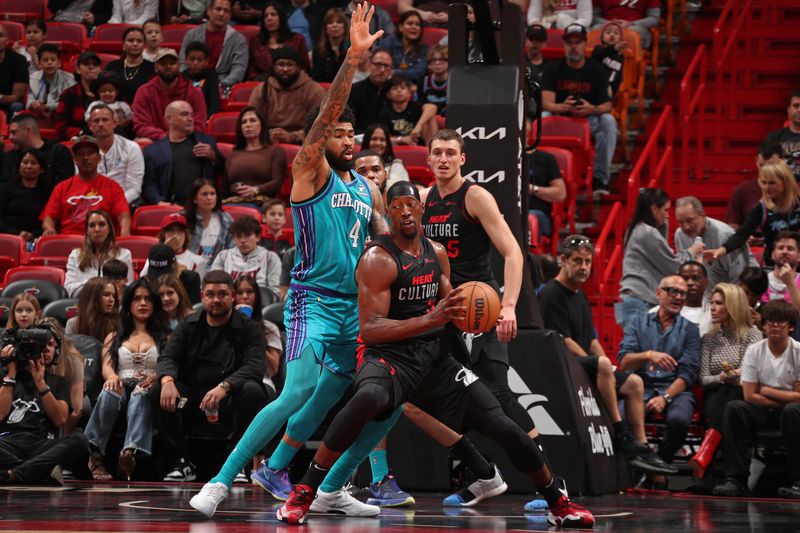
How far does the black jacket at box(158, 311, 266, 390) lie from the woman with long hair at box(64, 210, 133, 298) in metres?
2.05

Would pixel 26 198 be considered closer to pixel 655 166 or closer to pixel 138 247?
pixel 138 247

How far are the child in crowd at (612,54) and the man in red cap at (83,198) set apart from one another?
562 cm

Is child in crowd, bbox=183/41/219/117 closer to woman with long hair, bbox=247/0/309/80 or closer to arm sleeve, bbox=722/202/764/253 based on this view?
woman with long hair, bbox=247/0/309/80

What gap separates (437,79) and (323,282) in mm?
7864

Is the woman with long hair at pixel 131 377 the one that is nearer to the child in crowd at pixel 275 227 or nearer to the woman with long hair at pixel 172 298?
the woman with long hair at pixel 172 298

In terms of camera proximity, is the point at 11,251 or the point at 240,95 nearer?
the point at 11,251

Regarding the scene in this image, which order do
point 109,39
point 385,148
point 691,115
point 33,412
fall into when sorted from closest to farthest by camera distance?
point 33,412, point 385,148, point 691,115, point 109,39

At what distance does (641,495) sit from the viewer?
1001cm

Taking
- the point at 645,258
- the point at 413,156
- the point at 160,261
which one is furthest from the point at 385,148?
the point at 645,258

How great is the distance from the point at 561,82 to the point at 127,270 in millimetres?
5639

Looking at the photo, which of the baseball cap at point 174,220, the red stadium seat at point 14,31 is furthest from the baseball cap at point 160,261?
the red stadium seat at point 14,31

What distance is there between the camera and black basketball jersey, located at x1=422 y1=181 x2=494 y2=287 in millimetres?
8211

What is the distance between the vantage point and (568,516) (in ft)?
22.6

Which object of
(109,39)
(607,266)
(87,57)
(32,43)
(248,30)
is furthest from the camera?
(109,39)
